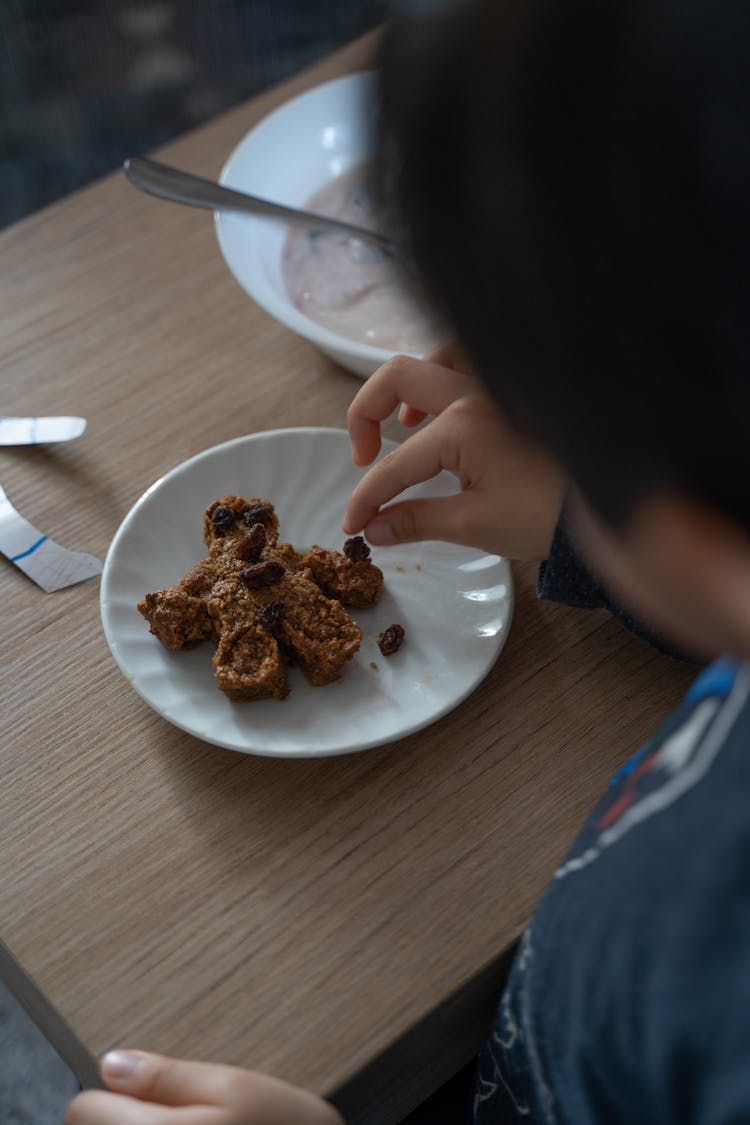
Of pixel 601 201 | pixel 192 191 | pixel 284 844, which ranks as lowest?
pixel 284 844

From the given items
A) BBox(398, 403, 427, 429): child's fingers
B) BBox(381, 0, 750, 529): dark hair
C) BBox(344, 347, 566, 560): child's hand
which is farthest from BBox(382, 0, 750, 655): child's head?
BBox(398, 403, 427, 429): child's fingers

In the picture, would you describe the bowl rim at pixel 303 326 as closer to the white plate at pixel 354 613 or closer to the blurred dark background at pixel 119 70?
the white plate at pixel 354 613

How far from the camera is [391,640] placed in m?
0.71

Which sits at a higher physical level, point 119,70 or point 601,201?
point 601,201

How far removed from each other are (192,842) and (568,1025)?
245 millimetres

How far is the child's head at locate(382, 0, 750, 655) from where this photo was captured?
0.35 meters

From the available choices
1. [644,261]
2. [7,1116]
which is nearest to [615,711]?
[644,261]

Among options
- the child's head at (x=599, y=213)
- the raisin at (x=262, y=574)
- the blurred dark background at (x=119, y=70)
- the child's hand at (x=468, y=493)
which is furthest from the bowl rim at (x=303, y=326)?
the blurred dark background at (x=119, y=70)

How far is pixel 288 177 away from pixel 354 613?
0.56m

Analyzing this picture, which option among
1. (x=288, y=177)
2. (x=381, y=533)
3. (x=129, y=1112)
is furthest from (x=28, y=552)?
(x=288, y=177)

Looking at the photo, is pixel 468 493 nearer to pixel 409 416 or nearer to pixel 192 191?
pixel 409 416

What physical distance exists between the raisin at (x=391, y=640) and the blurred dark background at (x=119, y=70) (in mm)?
1796

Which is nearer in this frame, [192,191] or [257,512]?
[257,512]

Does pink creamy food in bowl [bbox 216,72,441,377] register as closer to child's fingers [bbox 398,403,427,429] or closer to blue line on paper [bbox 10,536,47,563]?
child's fingers [bbox 398,403,427,429]
